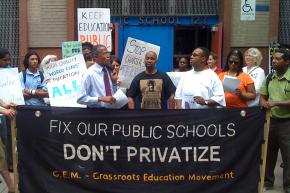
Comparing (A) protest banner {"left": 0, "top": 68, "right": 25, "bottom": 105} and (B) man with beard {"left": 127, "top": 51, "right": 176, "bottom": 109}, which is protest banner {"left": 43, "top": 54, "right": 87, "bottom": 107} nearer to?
(A) protest banner {"left": 0, "top": 68, "right": 25, "bottom": 105}

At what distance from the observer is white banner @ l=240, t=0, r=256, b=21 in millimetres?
10852

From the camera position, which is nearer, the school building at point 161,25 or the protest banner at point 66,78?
the protest banner at point 66,78

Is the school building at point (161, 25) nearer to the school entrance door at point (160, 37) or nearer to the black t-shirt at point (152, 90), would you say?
the school entrance door at point (160, 37)

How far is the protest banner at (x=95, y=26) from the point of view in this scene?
8.28 meters

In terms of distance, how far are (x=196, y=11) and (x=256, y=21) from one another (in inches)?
55.0

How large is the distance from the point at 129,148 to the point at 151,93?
1.11 meters

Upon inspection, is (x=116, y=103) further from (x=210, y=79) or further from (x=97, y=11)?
(x=97, y=11)

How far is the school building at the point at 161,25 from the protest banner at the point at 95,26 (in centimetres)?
277

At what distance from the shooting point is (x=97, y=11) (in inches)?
327

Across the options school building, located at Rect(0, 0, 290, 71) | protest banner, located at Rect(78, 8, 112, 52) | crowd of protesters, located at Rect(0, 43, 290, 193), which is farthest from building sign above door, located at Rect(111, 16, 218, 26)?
crowd of protesters, located at Rect(0, 43, 290, 193)

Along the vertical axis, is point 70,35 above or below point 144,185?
above

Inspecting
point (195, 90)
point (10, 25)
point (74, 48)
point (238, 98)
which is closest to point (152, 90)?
point (195, 90)

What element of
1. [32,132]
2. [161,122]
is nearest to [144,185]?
[161,122]

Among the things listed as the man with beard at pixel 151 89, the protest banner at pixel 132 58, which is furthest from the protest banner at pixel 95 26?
the man with beard at pixel 151 89
